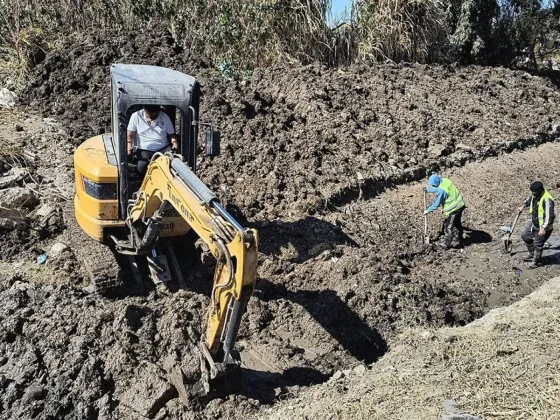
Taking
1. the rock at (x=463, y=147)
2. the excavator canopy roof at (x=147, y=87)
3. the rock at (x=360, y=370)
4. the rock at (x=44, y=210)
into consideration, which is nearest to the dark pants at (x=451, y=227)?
the rock at (x=463, y=147)

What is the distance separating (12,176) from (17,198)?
774 mm

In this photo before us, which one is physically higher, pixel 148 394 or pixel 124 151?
pixel 124 151

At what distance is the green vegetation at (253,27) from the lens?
14.6 m

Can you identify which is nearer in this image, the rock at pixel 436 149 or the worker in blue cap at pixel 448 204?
the worker in blue cap at pixel 448 204

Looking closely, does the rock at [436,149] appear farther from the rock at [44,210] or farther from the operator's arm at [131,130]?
the rock at [44,210]

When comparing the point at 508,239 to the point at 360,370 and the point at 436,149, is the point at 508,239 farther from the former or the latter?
the point at 360,370

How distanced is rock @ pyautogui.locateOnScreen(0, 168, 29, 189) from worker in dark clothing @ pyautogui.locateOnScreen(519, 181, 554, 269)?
25.5ft

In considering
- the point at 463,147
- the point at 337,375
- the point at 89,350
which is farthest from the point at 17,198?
the point at 463,147

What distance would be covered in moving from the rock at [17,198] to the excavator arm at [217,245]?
3.23 m

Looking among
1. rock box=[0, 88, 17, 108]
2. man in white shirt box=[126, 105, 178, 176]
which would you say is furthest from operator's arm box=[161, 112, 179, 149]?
rock box=[0, 88, 17, 108]

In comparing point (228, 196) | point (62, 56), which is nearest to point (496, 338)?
point (228, 196)

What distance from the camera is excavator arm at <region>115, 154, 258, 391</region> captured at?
201 inches

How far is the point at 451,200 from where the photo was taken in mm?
10000

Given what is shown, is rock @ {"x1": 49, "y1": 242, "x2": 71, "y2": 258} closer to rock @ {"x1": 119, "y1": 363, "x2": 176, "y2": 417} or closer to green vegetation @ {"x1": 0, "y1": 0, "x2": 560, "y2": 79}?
rock @ {"x1": 119, "y1": 363, "x2": 176, "y2": 417}
